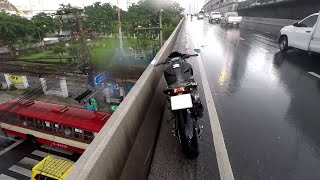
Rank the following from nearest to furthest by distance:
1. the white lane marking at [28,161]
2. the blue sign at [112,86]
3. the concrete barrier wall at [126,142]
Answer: the concrete barrier wall at [126,142]
the white lane marking at [28,161]
the blue sign at [112,86]

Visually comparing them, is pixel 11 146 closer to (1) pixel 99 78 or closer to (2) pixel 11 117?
(2) pixel 11 117

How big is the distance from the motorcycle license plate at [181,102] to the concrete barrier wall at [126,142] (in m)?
0.66

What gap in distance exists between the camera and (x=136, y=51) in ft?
149

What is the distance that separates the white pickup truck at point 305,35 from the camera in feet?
35.2

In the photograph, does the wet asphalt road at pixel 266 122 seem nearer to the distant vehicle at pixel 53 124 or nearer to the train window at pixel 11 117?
the distant vehicle at pixel 53 124

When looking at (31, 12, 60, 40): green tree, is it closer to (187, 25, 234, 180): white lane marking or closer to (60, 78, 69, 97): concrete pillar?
(60, 78, 69, 97): concrete pillar

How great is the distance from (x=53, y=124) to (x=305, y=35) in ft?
47.7

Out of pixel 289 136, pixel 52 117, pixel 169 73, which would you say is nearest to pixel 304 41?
pixel 289 136

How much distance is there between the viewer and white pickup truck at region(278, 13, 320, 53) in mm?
10734

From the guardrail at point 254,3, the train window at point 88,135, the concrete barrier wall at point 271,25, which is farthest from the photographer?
the guardrail at point 254,3

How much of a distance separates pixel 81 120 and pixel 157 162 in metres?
10.6

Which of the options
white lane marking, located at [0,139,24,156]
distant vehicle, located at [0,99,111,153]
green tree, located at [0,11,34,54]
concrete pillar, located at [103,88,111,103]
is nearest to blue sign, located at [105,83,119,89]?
concrete pillar, located at [103,88,111,103]

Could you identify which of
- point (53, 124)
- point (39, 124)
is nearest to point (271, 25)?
point (53, 124)

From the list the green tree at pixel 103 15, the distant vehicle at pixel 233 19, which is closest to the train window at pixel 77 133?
the distant vehicle at pixel 233 19
